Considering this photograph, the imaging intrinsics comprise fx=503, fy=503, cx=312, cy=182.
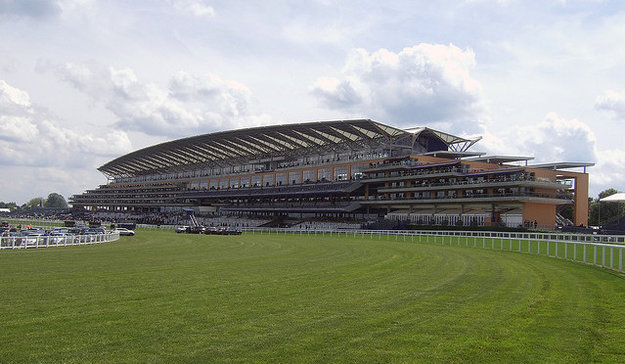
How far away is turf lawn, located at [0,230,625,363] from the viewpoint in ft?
25.0

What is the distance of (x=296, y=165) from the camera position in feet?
333

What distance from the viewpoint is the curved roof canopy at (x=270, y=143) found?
81562 mm

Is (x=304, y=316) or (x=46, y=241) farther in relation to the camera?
(x=46, y=241)

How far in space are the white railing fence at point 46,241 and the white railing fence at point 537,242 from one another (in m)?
25.8

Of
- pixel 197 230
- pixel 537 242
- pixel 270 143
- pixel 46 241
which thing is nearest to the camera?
pixel 46 241

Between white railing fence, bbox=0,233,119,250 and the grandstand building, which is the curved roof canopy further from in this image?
white railing fence, bbox=0,233,119,250

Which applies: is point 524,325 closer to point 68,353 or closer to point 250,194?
point 68,353

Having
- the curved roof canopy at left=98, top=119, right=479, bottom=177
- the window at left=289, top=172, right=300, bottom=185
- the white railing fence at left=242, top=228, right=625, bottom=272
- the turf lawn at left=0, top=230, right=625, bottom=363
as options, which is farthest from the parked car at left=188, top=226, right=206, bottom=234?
the turf lawn at left=0, top=230, right=625, bottom=363

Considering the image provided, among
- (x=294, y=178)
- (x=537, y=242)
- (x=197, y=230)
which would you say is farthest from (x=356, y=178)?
(x=537, y=242)

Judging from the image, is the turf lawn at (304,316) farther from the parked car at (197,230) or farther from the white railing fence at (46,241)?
the parked car at (197,230)

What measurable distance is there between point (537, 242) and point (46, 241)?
33.0 metres

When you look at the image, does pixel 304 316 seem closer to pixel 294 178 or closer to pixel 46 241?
pixel 46 241

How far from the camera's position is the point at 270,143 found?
101 metres

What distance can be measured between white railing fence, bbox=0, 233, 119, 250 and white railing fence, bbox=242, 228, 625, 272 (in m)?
25.8
